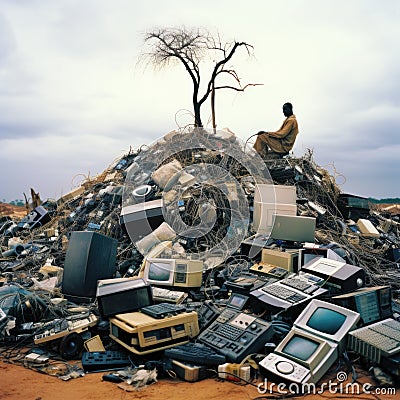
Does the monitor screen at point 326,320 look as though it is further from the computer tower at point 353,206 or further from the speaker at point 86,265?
the computer tower at point 353,206

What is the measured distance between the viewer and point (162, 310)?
13.1ft

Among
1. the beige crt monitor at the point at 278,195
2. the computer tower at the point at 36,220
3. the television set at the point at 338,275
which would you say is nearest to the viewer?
the television set at the point at 338,275

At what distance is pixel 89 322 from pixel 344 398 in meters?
2.33

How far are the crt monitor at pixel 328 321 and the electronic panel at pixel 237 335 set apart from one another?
315 millimetres

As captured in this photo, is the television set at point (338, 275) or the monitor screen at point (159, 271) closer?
the television set at point (338, 275)

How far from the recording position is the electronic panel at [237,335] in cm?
363

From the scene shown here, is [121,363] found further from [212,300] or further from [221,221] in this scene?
[221,221]

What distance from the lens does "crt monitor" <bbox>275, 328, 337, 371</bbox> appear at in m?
3.35

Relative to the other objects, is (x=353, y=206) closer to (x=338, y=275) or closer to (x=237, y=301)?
(x=338, y=275)

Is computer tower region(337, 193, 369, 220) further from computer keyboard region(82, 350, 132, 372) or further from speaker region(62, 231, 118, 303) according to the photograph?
computer keyboard region(82, 350, 132, 372)

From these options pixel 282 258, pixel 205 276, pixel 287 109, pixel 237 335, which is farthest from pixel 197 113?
pixel 237 335

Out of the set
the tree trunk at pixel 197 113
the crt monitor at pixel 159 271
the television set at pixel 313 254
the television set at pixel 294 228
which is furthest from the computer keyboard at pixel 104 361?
the tree trunk at pixel 197 113

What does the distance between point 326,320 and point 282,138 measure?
578cm

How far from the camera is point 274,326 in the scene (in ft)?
13.0
